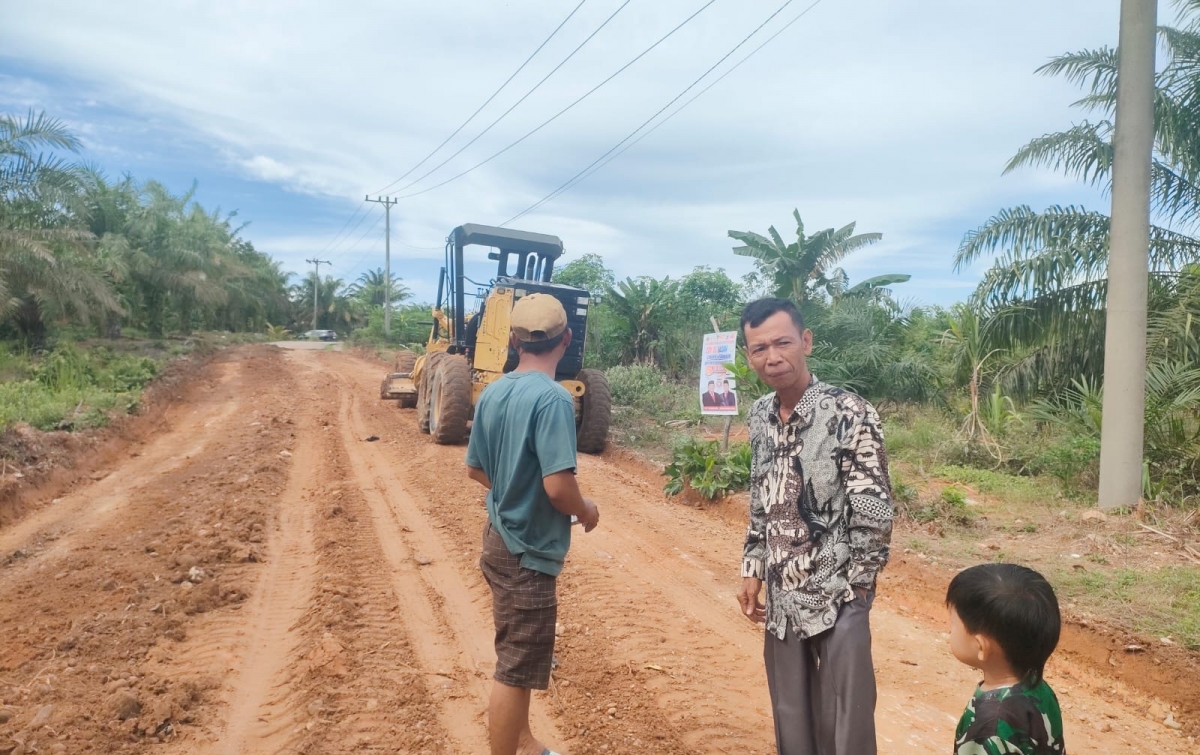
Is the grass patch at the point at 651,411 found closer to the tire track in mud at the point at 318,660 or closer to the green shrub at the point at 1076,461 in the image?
the green shrub at the point at 1076,461

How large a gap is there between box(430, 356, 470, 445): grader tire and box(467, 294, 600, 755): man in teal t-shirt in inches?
310

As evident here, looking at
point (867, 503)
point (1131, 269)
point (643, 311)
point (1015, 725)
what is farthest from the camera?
point (643, 311)

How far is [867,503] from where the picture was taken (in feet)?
7.25

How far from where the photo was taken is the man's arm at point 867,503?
2.21 metres

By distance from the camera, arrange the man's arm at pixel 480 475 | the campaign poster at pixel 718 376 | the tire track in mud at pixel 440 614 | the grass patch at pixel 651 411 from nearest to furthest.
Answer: the man's arm at pixel 480 475, the tire track in mud at pixel 440 614, the campaign poster at pixel 718 376, the grass patch at pixel 651 411

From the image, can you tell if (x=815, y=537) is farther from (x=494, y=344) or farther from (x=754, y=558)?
(x=494, y=344)

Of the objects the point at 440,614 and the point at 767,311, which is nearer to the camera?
the point at 767,311

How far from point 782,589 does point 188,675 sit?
3321 millimetres

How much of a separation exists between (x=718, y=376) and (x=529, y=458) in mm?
5895

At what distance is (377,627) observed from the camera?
15.4ft

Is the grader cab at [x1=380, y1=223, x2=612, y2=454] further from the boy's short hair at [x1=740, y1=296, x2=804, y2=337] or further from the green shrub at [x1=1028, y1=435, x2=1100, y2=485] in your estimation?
the boy's short hair at [x1=740, y1=296, x2=804, y2=337]

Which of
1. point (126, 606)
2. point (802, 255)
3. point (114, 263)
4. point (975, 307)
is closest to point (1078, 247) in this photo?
point (975, 307)

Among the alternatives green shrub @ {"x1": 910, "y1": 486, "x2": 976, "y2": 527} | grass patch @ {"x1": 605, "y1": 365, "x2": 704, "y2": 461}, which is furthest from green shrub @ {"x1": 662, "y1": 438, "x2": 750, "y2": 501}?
green shrub @ {"x1": 910, "y1": 486, "x2": 976, "y2": 527}

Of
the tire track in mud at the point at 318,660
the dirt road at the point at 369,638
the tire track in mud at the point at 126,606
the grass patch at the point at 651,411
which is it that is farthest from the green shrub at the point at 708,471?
the tire track in mud at the point at 126,606
